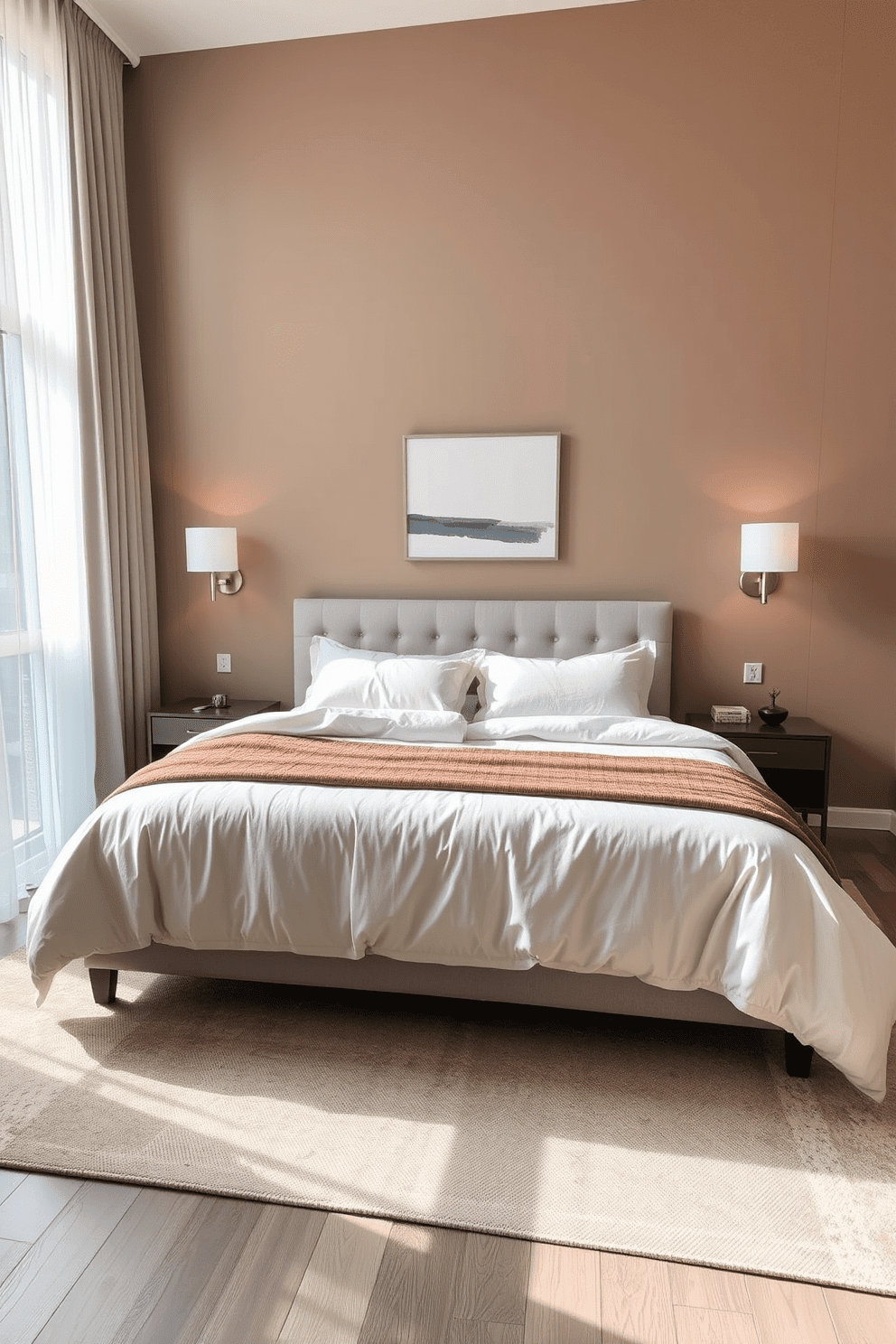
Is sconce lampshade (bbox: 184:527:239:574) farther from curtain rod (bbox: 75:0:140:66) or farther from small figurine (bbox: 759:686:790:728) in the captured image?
small figurine (bbox: 759:686:790:728)

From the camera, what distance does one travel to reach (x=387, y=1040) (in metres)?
2.43

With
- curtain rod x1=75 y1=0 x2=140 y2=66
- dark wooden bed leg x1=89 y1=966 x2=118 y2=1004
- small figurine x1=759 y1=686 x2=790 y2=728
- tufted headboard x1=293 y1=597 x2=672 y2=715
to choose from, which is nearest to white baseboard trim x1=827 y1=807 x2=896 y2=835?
small figurine x1=759 y1=686 x2=790 y2=728

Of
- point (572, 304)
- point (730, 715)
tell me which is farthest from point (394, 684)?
point (572, 304)

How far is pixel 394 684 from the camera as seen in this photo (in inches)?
149

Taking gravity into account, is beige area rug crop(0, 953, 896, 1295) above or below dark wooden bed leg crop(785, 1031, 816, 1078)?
below

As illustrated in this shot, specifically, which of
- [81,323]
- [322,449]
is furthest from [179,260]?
[322,449]

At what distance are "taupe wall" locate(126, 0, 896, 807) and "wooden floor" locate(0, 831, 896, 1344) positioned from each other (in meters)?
2.91

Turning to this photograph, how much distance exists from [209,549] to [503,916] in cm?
259

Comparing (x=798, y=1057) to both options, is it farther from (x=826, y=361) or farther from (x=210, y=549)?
(x=210, y=549)

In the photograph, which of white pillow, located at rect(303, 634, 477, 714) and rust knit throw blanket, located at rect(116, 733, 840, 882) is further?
white pillow, located at rect(303, 634, 477, 714)

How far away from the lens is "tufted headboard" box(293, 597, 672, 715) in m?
4.14

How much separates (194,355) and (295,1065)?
3471 millimetres

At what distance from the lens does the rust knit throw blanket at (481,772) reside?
2447mm

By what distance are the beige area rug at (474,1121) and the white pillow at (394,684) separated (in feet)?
4.52
